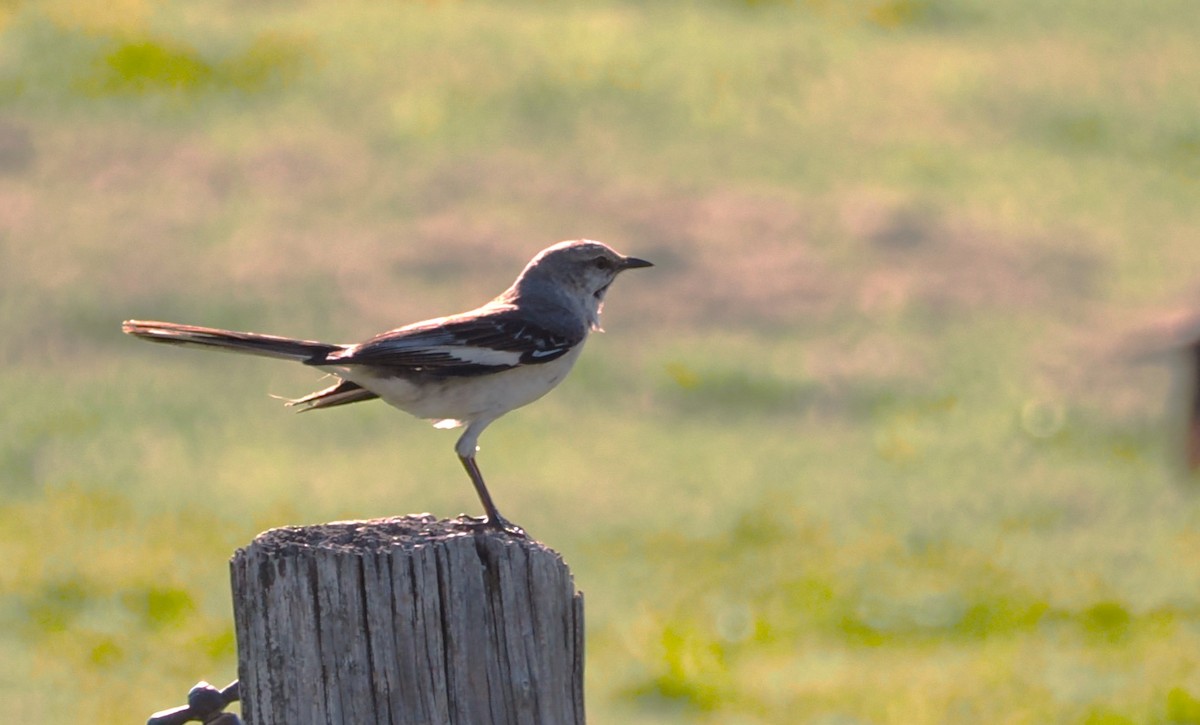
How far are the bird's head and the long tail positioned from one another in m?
1.36

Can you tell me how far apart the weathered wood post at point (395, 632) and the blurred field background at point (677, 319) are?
363 inches

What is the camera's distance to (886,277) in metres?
25.0

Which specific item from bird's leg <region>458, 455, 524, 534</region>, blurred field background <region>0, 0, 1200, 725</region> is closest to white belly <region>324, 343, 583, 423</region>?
bird's leg <region>458, 455, 524, 534</region>

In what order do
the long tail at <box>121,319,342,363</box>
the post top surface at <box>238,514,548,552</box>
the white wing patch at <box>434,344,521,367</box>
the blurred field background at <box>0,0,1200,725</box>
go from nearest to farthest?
the post top surface at <box>238,514,548,552</box>, the long tail at <box>121,319,342,363</box>, the white wing patch at <box>434,344,521,367</box>, the blurred field background at <box>0,0,1200,725</box>

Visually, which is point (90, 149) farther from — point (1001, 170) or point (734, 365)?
point (1001, 170)

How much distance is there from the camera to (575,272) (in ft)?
24.4

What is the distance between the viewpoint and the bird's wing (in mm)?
6242

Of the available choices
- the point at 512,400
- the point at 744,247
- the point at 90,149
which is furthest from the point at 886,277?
the point at 512,400

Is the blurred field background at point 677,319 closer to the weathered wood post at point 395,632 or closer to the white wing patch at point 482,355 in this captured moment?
the white wing patch at point 482,355

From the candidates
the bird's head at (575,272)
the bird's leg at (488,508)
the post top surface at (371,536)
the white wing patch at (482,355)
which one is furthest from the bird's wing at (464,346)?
the post top surface at (371,536)

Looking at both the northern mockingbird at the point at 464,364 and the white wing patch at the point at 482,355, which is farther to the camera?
the white wing patch at the point at 482,355

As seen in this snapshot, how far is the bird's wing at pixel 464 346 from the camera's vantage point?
6242 millimetres

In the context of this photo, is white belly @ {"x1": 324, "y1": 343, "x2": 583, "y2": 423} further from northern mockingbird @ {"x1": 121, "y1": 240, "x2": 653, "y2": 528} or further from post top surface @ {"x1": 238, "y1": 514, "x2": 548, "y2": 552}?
post top surface @ {"x1": 238, "y1": 514, "x2": 548, "y2": 552}

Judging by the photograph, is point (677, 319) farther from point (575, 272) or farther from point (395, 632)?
point (395, 632)
